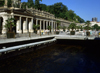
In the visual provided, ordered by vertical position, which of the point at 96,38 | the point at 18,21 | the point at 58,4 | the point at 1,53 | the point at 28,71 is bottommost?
the point at 28,71

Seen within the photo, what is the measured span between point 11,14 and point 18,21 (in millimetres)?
4525

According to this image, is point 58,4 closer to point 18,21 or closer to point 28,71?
point 18,21

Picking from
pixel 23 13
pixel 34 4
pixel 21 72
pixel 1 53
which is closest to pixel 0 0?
pixel 34 4

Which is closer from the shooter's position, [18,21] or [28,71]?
[28,71]

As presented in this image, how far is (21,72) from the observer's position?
33.3ft

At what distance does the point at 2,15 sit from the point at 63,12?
7940 cm

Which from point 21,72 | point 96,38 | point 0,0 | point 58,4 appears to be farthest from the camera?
point 58,4

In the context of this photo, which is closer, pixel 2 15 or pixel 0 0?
pixel 2 15

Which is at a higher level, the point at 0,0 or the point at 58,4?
the point at 58,4

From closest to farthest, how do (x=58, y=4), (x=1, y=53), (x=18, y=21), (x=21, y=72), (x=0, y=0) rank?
1. (x=21, y=72)
2. (x=1, y=53)
3. (x=18, y=21)
4. (x=0, y=0)
5. (x=58, y=4)

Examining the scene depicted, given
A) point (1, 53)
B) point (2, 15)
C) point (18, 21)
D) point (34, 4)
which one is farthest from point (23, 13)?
point (34, 4)

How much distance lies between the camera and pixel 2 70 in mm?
10484

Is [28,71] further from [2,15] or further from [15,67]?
[2,15]

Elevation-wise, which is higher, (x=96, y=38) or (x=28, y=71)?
(x=96, y=38)
